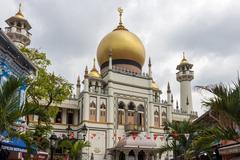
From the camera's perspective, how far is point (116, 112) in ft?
130

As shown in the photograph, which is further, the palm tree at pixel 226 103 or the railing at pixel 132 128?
the railing at pixel 132 128

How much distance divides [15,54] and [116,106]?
78.7 feet

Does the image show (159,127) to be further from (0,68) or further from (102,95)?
(0,68)

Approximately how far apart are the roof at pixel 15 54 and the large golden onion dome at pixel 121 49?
971 inches

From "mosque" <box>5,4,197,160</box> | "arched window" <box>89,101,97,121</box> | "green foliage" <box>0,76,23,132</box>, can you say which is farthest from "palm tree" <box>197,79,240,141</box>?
"arched window" <box>89,101,97,121</box>

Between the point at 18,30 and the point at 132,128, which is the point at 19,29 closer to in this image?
the point at 18,30

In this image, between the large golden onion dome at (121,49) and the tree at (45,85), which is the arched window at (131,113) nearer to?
the large golden onion dome at (121,49)

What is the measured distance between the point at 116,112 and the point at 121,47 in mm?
9528

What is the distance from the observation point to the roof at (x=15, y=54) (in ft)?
49.9

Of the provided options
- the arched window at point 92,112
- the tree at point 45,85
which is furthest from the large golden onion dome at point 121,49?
the tree at point 45,85

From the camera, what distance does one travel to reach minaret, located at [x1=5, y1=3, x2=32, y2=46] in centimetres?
3722

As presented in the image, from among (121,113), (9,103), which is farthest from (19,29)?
(9,103)

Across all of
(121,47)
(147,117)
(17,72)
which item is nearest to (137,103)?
(147,117)

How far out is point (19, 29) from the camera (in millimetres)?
38250
